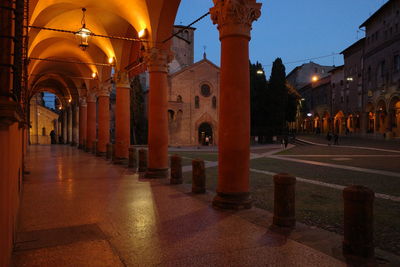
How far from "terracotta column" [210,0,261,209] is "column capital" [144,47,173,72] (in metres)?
4.38

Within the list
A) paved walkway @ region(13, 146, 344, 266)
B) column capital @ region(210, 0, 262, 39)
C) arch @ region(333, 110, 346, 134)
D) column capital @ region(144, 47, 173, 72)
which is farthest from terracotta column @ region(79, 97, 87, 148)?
arch @ region(333, 110, 346, 134)

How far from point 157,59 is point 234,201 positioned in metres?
5.97

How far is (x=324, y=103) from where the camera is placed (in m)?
54.8

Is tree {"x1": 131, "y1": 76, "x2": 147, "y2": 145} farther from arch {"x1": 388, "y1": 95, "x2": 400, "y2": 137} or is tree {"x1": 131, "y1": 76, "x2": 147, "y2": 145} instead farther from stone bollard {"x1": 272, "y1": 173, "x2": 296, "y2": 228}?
stone bollard {"x1": 272, "y1": 173, "x2": 296, "y2": 228}

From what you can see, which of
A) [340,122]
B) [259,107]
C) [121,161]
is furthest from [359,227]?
[340,122]

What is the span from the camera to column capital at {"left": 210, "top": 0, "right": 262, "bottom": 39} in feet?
20.7

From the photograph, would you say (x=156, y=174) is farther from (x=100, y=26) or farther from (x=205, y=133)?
(x=205, y=133)

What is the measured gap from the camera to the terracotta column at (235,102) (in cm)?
634

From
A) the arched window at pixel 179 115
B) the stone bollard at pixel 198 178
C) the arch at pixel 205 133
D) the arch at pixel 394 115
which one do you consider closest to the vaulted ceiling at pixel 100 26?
the stone bollard at pixel 198 178

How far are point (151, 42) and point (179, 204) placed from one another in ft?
20.4

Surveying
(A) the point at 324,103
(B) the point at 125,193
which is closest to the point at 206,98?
(A) the point at 324,103

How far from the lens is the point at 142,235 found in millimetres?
4719

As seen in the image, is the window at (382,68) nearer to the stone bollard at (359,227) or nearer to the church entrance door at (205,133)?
the church entrance door at (205,133)

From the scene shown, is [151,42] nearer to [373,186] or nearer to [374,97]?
[373,186]
